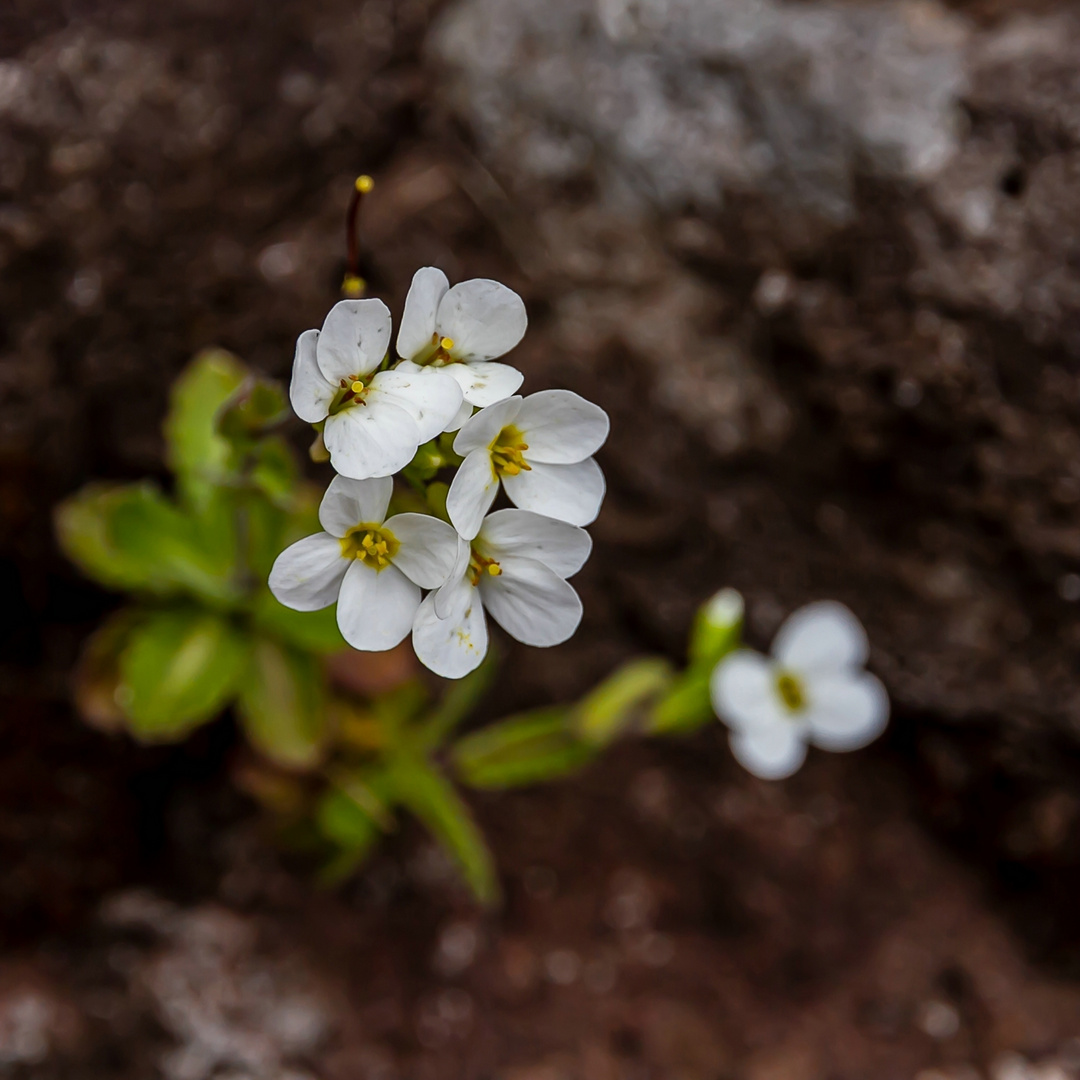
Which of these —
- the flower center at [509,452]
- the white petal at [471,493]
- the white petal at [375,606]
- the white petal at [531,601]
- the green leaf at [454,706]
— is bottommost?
the green leaf at [454,706]

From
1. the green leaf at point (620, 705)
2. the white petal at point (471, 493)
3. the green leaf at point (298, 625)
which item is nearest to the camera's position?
the white petal at point (471, 493)

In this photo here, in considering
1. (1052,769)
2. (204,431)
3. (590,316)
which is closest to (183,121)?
(204,431)

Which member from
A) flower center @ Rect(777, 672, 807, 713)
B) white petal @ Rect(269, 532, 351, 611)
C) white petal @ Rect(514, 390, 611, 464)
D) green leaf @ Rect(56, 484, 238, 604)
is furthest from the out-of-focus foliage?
white petal @ Rect(514, 390, 611, 464)

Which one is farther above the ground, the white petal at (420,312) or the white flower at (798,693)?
the white petal at (420,312)

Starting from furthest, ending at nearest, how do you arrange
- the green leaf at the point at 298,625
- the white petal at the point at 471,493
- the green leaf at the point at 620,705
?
1. the green leaf at the point at 620,705
2. the green leaf at the point at 298,625
3. the white petal at the point at 471,493

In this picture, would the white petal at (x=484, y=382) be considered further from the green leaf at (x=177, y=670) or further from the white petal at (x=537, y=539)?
the green leaf at (x=177, y=670)

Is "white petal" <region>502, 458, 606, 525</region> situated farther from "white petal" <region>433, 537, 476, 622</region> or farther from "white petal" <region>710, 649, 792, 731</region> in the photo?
Result: "white petal" <region>710, 649, 792, 731</region>

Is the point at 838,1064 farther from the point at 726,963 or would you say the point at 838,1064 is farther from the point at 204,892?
the point at 204,892

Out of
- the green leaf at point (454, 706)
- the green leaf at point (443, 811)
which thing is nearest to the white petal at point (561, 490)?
the green leaf at point (454, 706)
